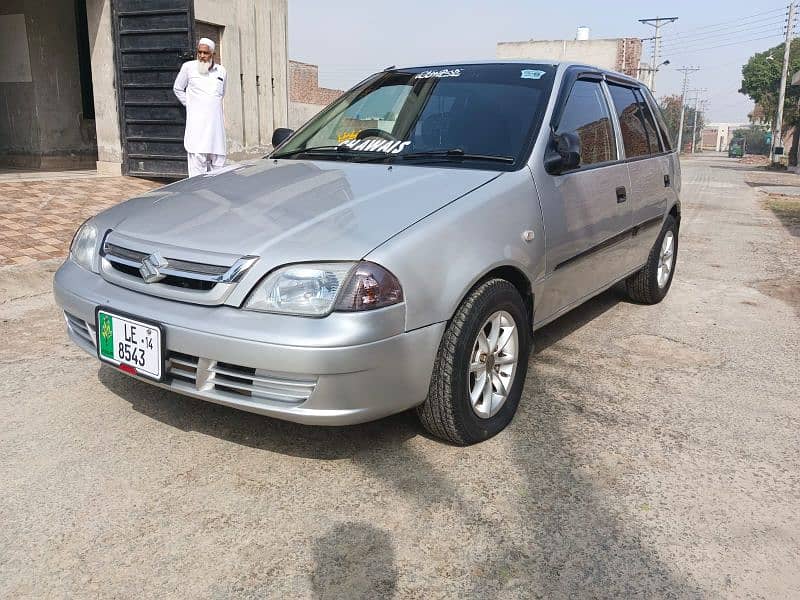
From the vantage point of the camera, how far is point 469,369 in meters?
2.65

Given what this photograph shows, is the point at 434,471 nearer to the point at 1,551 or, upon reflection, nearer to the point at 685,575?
the point at 685,575

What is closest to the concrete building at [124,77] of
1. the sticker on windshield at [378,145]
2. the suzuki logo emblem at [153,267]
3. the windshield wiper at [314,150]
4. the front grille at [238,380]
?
the windshield wiper at [314,150]

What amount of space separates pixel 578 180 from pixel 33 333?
3.36m

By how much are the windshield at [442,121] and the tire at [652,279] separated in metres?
1.90

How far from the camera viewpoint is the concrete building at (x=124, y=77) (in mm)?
8891

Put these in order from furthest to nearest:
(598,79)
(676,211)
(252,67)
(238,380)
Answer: (252,67) < (676,211) < (598,79) < (238,380)

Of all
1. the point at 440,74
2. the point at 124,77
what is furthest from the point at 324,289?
the point at 124,77

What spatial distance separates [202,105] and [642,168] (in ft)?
16.1

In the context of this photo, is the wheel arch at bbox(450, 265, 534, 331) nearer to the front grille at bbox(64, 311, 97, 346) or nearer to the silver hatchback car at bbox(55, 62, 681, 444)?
the silver hatchback car at bbox(55, 62, 681, 444)

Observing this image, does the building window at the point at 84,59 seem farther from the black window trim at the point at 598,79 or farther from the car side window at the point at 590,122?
the car side window at the point at 590,122

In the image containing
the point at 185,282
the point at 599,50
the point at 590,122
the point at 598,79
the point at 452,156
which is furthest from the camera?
the point at 599,50

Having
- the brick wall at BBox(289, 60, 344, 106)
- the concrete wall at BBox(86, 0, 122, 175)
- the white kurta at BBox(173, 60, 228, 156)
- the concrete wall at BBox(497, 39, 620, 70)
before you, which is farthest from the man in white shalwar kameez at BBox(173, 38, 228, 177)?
the concrete wall at BBox(497, 39, 620, 70)

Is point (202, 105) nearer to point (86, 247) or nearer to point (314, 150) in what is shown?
point (314, 150)

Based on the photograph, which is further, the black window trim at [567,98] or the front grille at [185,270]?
the black window trim at [567,98]
